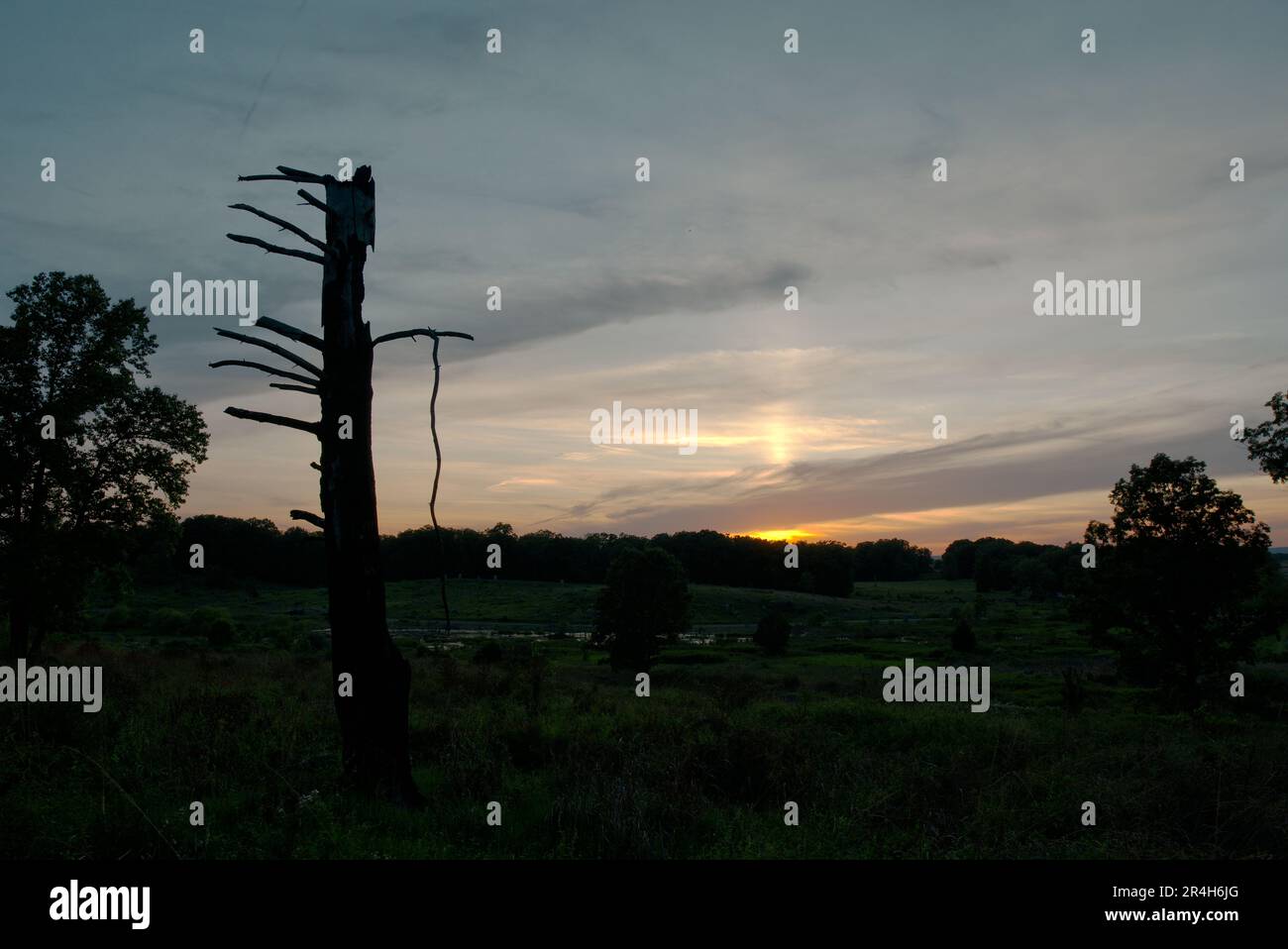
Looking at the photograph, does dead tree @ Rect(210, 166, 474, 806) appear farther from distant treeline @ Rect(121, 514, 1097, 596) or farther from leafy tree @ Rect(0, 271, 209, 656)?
distant treeline @ Rect(121, 514, 1097, 596)

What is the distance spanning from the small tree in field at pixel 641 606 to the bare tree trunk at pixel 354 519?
36719 mm

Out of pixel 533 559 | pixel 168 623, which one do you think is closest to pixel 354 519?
pixel 168 623

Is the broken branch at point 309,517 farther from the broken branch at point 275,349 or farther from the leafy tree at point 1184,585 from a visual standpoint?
the leafy tree at point 1184,585

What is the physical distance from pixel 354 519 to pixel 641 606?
123 feet

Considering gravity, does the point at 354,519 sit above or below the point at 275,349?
below

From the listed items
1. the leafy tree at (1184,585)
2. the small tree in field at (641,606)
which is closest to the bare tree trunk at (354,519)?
the leafy tree at (1184,585)

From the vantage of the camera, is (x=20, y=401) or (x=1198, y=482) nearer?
(x=20, y=401)

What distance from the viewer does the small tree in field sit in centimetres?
4600

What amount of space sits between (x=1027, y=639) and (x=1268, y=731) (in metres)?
52.0

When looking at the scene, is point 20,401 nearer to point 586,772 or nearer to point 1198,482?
point 586,772

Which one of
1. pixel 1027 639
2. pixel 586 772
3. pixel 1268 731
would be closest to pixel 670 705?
pixel 586 772

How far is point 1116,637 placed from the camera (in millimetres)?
27094

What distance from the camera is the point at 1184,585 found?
1018 inches

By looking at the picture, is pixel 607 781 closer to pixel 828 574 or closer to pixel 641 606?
pixel 641 606
